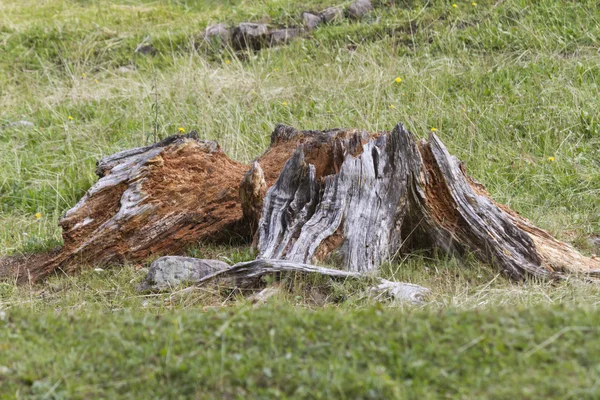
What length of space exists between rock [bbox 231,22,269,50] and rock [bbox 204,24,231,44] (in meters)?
0.11

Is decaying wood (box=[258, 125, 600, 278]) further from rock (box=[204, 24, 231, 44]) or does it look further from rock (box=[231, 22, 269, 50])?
rock (box=[204, 24, 231, 44])

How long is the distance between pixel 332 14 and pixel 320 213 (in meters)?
6.60

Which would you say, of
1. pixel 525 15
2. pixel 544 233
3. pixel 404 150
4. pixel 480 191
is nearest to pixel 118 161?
pixel 404 150

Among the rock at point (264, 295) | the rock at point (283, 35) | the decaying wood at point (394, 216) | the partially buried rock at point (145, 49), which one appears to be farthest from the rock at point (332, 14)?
the rock at point (264, 295)

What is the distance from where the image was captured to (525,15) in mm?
9992

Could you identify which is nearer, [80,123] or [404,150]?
[404,150]

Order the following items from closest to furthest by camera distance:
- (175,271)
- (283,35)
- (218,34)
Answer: (175,271) → (283,35) → (218,34)

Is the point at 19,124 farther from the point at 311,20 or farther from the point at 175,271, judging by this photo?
the point at 175,271

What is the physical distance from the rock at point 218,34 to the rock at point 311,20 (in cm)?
113

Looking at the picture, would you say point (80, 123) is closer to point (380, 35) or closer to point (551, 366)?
point (380, 35)

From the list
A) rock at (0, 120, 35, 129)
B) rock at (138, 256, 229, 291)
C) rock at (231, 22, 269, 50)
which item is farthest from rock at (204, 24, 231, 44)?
rock at (138, 256, 229, 291)

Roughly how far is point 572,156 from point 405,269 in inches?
119

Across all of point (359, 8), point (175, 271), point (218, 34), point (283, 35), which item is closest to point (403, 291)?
point (175, 271)

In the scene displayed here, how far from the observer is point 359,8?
11.2 m
